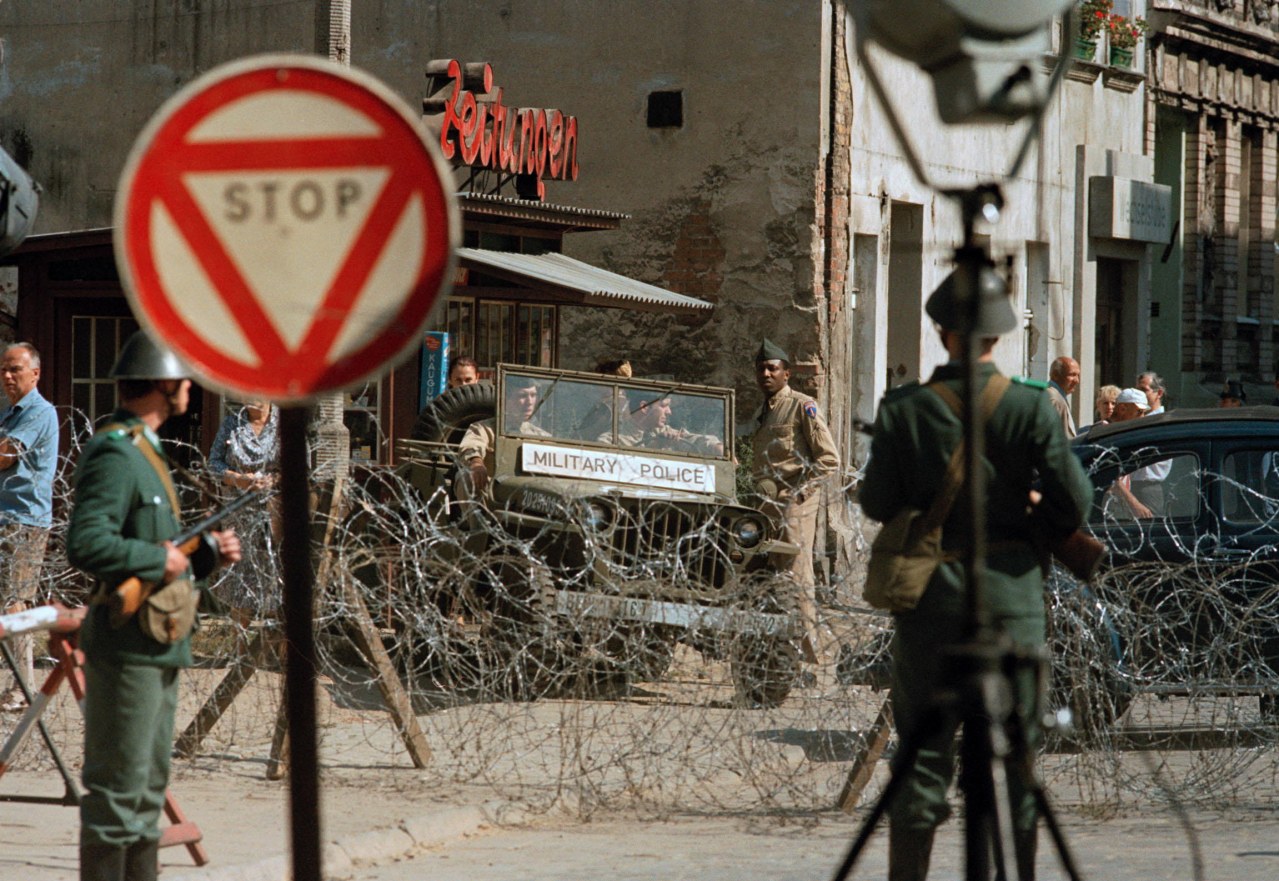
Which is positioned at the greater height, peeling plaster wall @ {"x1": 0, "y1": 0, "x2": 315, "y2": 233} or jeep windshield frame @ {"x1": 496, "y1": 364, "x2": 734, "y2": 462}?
peeling plaster wall @ {"x1": 0, "y1": 0, "x2": 315, "y2": 233}

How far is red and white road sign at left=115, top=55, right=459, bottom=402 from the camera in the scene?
14.1 feet

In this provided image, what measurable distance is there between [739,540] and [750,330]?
324 inches

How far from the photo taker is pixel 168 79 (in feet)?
73.6

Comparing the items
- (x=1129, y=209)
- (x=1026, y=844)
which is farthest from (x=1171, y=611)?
(x=1129, y=209)

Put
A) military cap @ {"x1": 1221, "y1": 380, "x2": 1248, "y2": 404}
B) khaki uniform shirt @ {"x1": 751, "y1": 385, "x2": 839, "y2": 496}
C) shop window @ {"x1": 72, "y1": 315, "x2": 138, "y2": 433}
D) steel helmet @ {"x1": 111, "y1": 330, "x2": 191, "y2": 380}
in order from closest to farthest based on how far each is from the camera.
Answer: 1. steel helmet @ {"x1": 111, "y1": 330, "x2": 191, "y2": 380}
2. khaki uniform shirt @ {"x1": 751, "y1": 385, "x2": 839, "y2": 496}
3. shop window @ {"x1": 72, "y1": 315, "x2": 138, "y2": 433}
4. military cap @ {"x1": 1221, "y1": 380, "x2": 1248, "y2": 404}

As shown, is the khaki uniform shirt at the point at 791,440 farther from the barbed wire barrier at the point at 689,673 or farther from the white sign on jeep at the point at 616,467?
the barbed wire barrier at the point at 689,673

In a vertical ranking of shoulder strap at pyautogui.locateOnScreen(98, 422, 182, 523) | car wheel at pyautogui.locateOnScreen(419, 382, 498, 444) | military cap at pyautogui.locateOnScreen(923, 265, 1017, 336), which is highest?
military cap at pyautogui.locateOnScreen(923, 265, 1017, 336)

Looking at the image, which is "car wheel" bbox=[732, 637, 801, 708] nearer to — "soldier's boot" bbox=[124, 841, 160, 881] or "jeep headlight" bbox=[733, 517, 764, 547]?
"soldier's boot" bbox=[124, 841, 160, 881]

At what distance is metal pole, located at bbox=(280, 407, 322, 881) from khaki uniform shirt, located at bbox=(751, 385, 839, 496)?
29.8ft

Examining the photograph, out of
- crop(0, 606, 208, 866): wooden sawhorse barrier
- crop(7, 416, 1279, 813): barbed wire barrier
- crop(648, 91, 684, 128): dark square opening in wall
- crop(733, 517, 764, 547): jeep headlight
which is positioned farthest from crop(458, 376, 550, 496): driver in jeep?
crop(648, 91, 684, 128): dark square opening in wall

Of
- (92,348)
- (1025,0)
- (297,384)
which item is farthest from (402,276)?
(92,348)

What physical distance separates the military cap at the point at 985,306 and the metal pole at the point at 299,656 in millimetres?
1479

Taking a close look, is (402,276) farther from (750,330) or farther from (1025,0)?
(750,330)

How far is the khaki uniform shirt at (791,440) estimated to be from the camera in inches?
533
